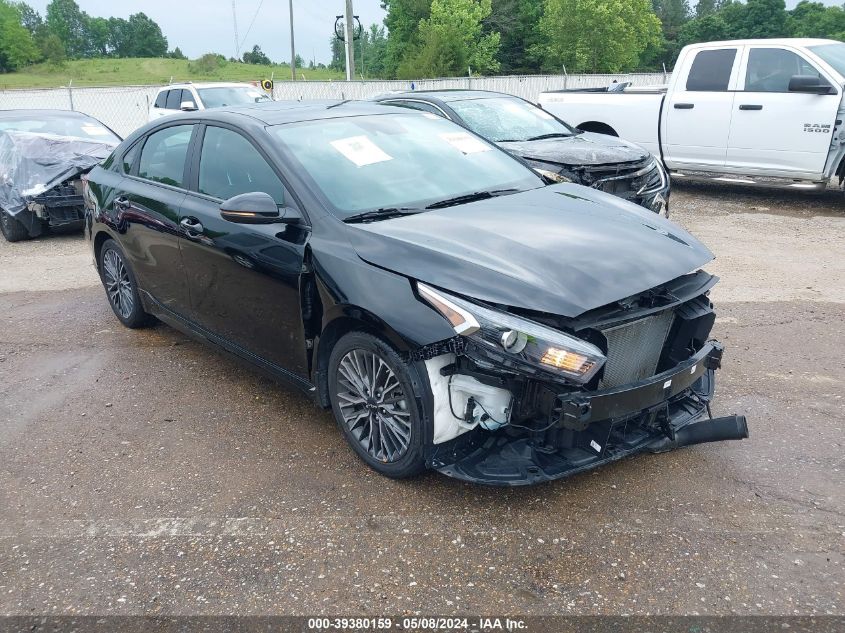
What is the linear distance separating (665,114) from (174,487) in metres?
9.01

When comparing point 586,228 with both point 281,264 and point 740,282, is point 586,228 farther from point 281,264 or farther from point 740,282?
point 740,282

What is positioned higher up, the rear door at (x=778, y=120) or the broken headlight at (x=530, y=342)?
the rear door at (x=778, y=120)

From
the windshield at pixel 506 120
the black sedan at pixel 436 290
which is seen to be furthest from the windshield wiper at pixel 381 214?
the windshield at pixel 506 120

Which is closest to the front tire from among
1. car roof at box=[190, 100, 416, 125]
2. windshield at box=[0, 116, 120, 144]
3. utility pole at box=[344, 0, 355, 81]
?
car roof at box=[190, 100, 416, 125]

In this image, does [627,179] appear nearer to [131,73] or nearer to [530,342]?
[530,342]

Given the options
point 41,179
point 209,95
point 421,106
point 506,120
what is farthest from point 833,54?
point 209,95

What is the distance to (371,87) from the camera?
2573cm

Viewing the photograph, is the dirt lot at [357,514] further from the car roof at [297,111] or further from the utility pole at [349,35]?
the utility pole at [349,35]

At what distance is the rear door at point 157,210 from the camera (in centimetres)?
454

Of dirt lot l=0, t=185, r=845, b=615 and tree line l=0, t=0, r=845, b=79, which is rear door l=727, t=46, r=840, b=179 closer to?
dirt lot l=0, t=185, r=845, b=615

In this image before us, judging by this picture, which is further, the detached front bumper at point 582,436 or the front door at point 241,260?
the front door at point 241,260

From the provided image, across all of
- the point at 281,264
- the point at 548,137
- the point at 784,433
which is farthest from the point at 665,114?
the point at 281,264

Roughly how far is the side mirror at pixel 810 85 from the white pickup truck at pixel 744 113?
12 millimetres

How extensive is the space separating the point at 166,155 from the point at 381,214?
6.59 feet
